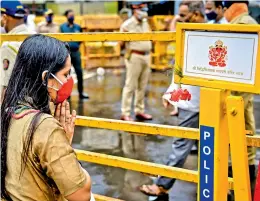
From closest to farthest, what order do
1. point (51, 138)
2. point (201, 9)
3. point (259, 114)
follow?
1. point (51, 138)
2. point (201, 9)
3. point (259, 114)

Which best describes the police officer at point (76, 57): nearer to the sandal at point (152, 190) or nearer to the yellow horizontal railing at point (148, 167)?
the sandal at point (152, 190)

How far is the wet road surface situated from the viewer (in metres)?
4.36

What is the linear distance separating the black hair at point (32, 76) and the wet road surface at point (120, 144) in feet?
2.79

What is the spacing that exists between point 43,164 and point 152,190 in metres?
2.38

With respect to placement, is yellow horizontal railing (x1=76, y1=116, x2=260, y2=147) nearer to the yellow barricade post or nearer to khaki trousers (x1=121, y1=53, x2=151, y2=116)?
the yellow barricade post

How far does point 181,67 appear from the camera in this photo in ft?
7.39

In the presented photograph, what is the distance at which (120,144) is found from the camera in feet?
19.1

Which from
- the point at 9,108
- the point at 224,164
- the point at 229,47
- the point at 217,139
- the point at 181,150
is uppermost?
the point at 229,47

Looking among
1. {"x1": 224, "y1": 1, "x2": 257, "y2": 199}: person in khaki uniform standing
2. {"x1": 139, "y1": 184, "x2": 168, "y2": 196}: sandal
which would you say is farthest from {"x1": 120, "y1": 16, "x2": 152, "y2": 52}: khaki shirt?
{"x1": 139, "y1": 184, "x2": 168, "y2": 196}: sandal

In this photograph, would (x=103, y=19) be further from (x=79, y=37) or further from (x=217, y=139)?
(x=217, y=139)

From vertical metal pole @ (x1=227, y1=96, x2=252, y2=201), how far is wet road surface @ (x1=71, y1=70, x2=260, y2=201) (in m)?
0.68

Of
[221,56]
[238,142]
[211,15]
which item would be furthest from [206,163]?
[211,15]

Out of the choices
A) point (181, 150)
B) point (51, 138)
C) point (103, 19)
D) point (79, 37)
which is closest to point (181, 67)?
point (51, 138)

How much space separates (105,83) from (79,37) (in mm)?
6815
